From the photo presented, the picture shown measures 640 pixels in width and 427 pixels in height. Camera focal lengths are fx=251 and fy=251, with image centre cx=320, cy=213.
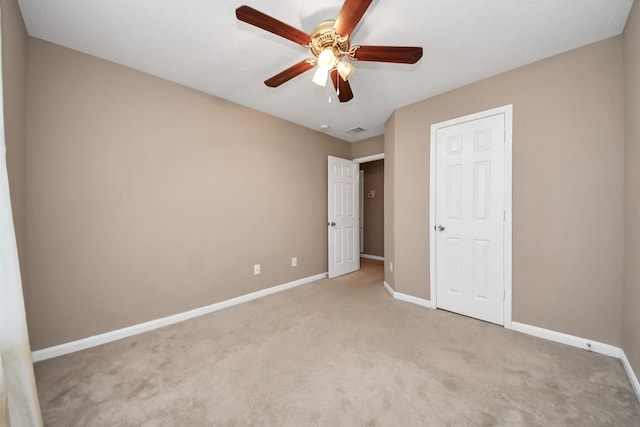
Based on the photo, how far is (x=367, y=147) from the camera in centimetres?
448

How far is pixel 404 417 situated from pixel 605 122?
104 inches

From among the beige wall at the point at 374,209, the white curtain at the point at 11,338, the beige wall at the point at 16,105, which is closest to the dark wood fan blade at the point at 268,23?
the white curtain at the point at 11,338

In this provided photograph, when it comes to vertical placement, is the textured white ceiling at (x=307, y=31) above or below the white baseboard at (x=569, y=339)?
above

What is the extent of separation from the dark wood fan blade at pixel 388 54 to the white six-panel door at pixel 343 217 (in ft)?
7.99

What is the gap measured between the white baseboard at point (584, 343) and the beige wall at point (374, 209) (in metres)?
3.58

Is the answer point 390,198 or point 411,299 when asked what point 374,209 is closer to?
point 390,198

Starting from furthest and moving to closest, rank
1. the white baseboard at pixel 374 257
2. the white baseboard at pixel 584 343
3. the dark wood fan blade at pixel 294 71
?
the white baseboard at pixel 374 257 → the dark wood fan blade at pixel 294 71 → the white baseboard at pixel 584 343

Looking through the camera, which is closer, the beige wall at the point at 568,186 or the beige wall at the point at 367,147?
the beige wall at the point at 568,186

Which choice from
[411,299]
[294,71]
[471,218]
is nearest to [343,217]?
[411,299]

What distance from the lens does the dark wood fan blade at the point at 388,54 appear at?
1.59 metres

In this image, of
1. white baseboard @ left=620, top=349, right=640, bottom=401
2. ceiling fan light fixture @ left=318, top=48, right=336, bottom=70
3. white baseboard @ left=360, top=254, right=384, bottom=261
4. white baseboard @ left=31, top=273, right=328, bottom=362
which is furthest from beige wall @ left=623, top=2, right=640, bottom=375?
white baseboard @ left=360, top=254, right=384, bottom=261

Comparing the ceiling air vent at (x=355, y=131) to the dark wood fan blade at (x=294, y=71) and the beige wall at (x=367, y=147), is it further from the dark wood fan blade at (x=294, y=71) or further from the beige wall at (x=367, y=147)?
the dark wood fan blade at (x=294, y=71)

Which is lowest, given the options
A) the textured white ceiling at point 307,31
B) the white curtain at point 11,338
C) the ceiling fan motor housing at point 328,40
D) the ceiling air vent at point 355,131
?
the white curtain at point 11,338

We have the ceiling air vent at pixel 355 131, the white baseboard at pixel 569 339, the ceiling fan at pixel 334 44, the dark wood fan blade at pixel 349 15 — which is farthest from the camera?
the ceiling air vent at pixel 355 131
